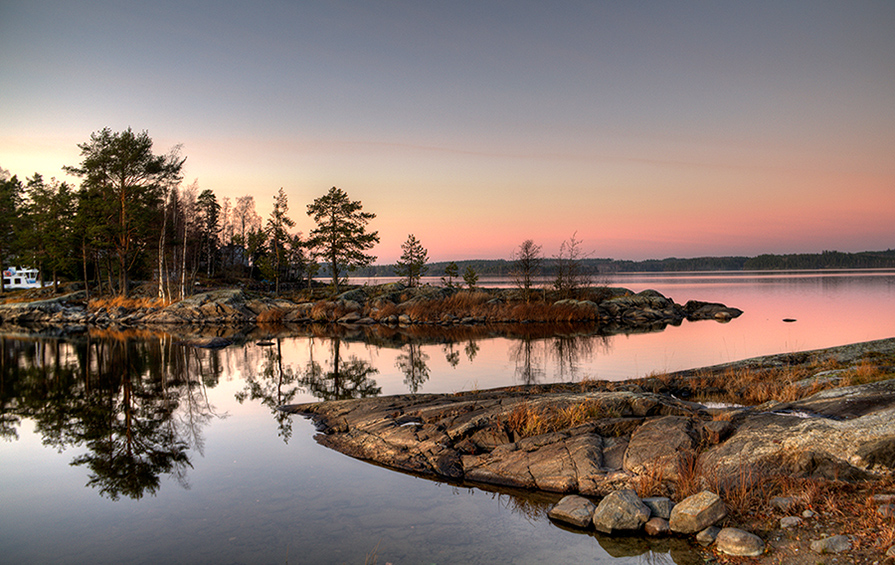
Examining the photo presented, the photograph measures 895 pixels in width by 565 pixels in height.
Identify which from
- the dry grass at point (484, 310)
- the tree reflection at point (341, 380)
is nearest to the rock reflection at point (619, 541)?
the tree reflection at point (341, 380)

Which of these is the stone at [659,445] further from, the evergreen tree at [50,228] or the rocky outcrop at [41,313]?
the evergreen tree at [50,228]

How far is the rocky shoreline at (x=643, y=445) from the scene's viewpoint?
7.14 m

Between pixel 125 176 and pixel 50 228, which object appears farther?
pixel 50 228

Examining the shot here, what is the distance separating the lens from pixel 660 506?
7289 millimetres

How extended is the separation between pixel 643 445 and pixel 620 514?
79.1 inches

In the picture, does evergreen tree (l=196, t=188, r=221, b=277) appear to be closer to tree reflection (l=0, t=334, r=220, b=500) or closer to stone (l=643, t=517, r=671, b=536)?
tree reflection (l=0, t=334, r=220, b=500)

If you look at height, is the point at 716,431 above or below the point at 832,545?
above

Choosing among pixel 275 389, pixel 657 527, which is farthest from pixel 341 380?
pixel 657 527

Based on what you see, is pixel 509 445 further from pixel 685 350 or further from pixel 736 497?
pixel 685 350

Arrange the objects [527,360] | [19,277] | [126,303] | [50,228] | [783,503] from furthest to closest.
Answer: [19,277] → [50,228] → [126,303] → [527,360] → [783,503]

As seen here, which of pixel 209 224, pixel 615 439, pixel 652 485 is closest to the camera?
pixel 652 485

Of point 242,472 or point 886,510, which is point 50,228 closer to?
point 242,472

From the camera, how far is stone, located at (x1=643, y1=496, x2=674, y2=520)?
23.6 ft

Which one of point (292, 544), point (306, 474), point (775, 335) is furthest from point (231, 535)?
point (775, 335)
